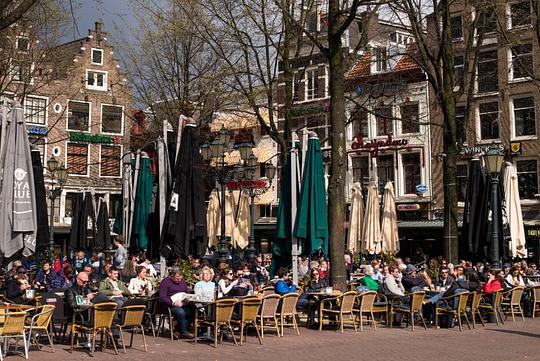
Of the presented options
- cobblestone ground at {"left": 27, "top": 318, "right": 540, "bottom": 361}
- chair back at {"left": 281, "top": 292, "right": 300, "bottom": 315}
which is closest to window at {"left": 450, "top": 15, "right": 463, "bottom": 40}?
cobblestone ground at {"left": 27, "top": 318, "right": 540, "bottom": 361}

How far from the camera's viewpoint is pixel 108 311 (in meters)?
10.8

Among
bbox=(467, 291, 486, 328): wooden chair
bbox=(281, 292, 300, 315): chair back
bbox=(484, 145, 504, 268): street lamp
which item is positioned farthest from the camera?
bbox=(484, 145, 504, 268): street lamp

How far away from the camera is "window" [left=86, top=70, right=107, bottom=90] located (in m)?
46.3

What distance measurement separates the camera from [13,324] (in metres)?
9.93

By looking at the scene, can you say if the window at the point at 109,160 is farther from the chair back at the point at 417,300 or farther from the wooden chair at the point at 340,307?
the chair back at the point at 417,300

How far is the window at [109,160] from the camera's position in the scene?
46531mm

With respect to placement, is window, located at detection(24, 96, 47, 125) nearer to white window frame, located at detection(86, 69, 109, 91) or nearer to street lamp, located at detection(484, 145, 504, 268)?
white window frame, located at detection(86, 69, 109, 91)

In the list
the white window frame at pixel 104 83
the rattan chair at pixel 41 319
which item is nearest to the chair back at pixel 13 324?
the rattan chair at pixel 41 319

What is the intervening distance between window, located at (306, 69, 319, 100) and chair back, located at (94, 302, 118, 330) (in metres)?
31.5

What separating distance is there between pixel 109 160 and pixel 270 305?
3565cm

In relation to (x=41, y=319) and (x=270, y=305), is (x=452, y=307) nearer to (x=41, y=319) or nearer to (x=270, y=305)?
(x=270, y=305)

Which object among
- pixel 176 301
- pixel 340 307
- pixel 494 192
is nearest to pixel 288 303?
pixel 340 307

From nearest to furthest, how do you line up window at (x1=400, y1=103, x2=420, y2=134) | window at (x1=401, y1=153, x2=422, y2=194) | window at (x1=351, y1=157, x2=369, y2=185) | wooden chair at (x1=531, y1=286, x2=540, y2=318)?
1. wooden chair at (x1=531, y1=286, x2=540, y2=318)
2. window at (x1=400, y1=103, x2=420, y2=134)
3. window at (x1=401, y1=153, x2=422, y2=194)
4. window at (x1=351, y1=157, x2=369, y2=185)

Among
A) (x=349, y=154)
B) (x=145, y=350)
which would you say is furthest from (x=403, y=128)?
(x=145, y=350)
